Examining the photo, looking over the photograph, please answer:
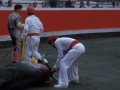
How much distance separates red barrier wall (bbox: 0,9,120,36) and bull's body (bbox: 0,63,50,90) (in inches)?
402

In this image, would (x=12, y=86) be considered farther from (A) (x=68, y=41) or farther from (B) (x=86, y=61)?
(B) (x=86, y=61)

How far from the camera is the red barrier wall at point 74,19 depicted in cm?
2353

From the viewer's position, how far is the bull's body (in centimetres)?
994

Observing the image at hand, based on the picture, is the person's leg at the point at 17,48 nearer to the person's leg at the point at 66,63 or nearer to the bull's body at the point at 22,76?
the bull's body at the point at 22,76

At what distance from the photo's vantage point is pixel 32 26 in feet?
43.8

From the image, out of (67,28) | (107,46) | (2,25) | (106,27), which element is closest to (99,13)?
(106,27)

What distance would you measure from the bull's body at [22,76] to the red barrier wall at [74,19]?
33.5ft

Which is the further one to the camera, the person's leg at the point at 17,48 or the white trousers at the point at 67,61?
the person's leg at the point at 17,48

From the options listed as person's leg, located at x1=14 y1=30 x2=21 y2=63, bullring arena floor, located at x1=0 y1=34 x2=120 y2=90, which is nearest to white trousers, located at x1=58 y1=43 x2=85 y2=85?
bullring arena floor, located at x1=0 y1=34 x2=120 y2=90

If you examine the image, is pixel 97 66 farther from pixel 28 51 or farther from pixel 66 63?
pixel 66 63

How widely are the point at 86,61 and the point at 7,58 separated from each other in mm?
2757

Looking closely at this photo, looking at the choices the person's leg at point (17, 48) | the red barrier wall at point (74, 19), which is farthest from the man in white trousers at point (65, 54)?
the red barrier wall at point (74, 19)

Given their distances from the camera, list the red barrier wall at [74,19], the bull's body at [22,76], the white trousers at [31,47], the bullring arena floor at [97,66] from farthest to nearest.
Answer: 1. the red barrier wall at [74,19]
2. the white trousers at [31,47]
3. the bullring arena floor at [97,66]
4. the bull's body at [22,76]

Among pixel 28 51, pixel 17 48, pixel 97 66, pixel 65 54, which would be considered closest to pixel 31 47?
pixel 28 51
